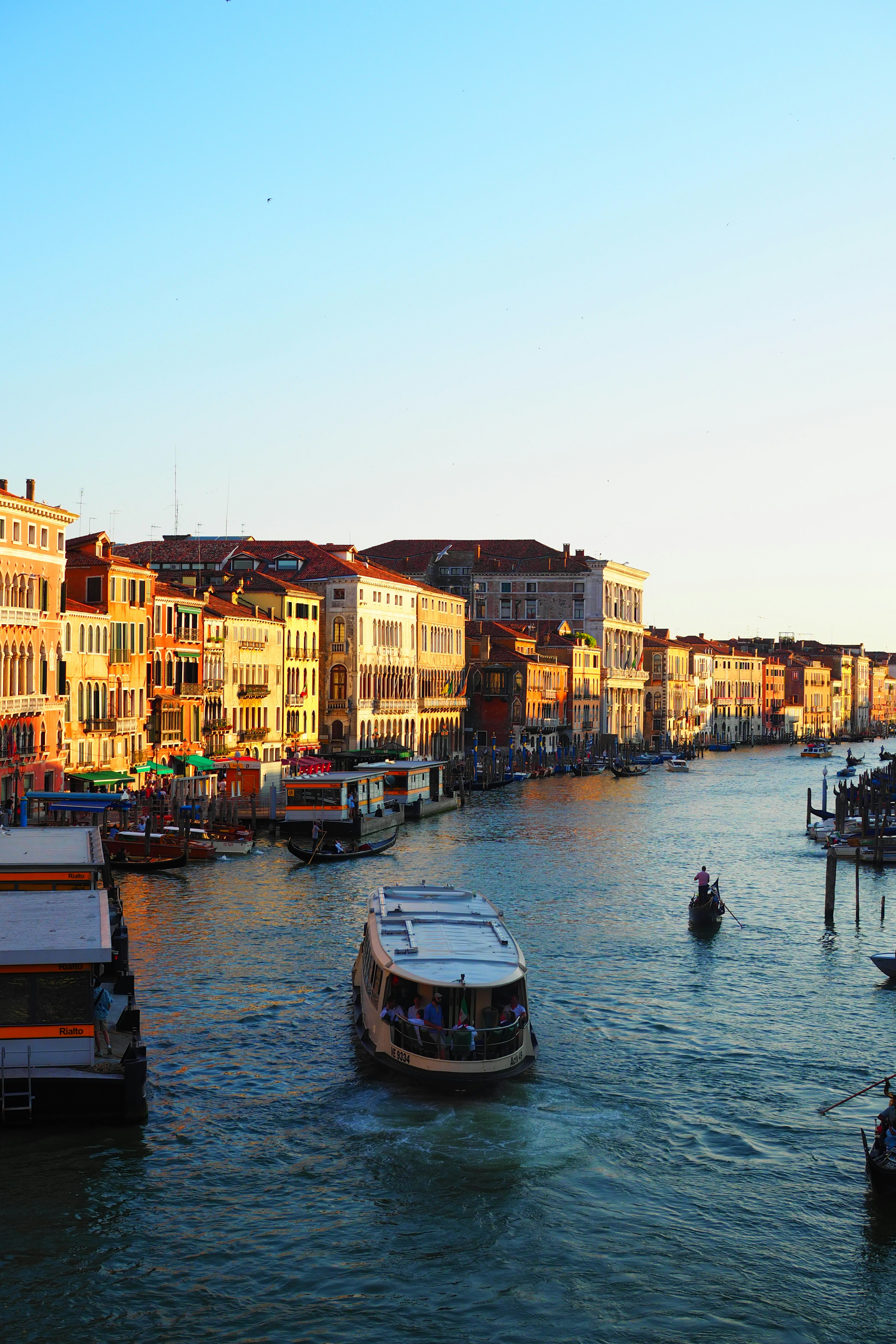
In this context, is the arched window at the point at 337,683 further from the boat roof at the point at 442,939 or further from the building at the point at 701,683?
the building at the point at 701,683

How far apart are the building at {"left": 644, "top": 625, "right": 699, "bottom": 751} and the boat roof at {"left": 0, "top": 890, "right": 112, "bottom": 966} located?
116m

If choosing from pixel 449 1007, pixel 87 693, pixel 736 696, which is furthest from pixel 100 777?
pixel 736 696

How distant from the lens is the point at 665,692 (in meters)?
142

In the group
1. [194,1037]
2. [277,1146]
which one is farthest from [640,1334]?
[194,1037]

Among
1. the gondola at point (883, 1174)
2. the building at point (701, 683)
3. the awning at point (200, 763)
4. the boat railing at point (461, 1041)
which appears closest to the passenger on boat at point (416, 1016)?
the boat railing at point (461, 1041)

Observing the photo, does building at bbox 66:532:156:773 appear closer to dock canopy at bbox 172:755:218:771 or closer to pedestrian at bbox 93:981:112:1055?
dock canopy at bbox 172:755:218:771

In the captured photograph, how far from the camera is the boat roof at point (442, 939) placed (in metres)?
21.3

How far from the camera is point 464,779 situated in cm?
7712

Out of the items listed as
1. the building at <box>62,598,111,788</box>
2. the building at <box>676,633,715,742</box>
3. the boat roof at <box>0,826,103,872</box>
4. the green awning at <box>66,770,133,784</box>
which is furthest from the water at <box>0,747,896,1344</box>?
the building at <box>676,633,715,742</box>

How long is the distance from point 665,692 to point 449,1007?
123199 millimetres

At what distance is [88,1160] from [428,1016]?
198 inches

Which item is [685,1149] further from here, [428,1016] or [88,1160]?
[88,1160]

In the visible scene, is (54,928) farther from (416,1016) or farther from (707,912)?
(707,912)

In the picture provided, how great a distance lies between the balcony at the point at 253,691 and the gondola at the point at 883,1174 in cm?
5115
